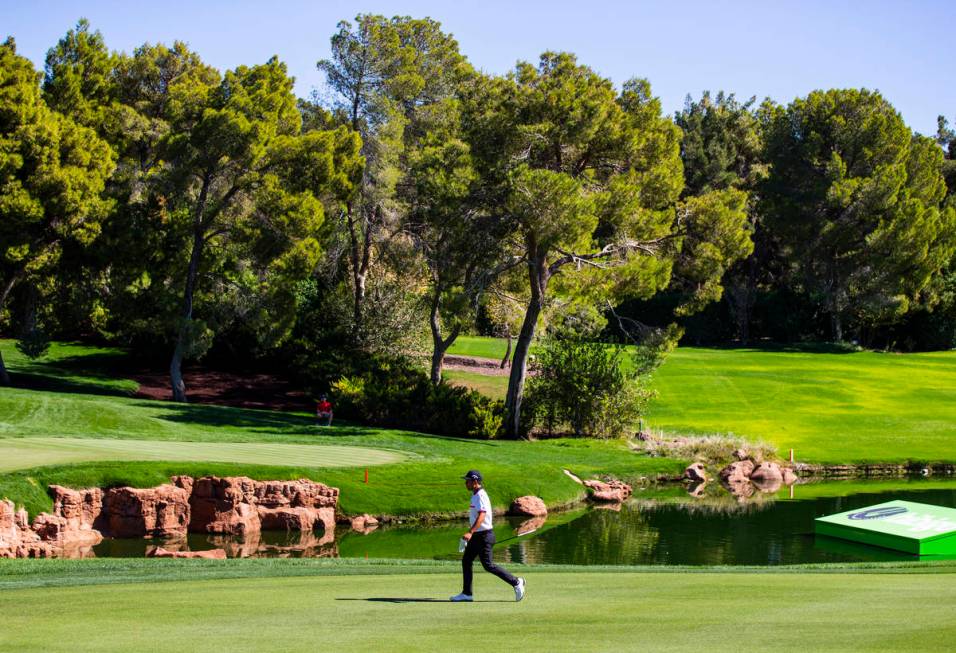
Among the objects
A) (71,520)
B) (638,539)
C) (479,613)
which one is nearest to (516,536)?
(638,539)

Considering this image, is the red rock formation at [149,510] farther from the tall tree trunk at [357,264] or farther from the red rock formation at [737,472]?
the tall tree trunk at [357,264]

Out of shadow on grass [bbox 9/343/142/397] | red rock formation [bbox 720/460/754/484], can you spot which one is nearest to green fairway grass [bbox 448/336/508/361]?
shadow on grass [bbox 9/343/142/397]

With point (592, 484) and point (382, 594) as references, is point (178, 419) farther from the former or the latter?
point (382, 594)

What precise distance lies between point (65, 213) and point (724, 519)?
27.3 m

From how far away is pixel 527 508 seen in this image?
92.3ft

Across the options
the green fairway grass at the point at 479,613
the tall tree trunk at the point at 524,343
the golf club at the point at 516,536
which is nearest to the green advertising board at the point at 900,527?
the golf club at the point at 516,536

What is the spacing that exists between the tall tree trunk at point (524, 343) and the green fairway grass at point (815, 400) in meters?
7.19

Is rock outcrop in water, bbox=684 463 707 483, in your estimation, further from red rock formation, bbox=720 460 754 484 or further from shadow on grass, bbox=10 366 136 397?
shadow on grass, bbox=10 366 136 397

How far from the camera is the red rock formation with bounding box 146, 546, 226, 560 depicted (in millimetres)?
20922

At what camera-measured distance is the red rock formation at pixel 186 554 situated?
68.6 feet

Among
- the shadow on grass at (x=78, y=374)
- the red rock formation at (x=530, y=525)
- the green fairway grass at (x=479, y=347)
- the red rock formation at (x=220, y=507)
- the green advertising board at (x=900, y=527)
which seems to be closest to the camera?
the green advertising board at (x=900, y=527)

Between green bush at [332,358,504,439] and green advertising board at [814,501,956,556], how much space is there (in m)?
15.6

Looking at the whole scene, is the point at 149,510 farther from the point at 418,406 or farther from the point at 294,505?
the point at 418,406

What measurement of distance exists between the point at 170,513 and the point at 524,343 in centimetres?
1790
